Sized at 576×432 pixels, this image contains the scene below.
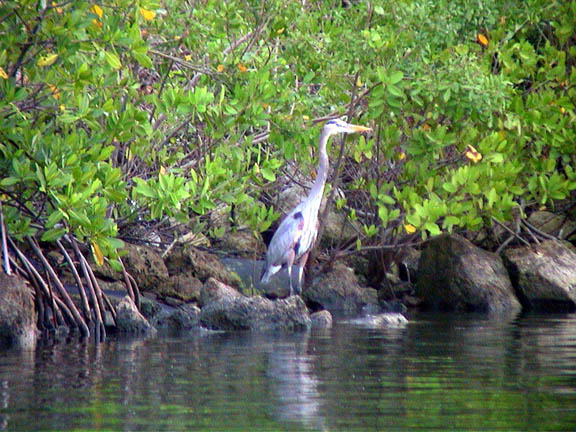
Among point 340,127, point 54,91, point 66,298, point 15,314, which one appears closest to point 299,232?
point 340,127

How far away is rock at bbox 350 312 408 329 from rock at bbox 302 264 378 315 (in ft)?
5.52

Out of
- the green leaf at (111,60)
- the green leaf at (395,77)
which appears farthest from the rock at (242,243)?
the green leaf at (111,60)

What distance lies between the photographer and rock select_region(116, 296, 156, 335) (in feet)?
34.0

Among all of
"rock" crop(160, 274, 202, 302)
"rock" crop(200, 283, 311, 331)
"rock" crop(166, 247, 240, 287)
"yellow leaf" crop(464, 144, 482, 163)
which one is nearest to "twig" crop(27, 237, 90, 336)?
"rock" crop(200, 283, 311, 331)

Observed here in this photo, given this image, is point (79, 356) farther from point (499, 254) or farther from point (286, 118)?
point (499, 254)

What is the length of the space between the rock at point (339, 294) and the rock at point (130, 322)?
10.5 ft

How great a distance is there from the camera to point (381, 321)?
11125mm

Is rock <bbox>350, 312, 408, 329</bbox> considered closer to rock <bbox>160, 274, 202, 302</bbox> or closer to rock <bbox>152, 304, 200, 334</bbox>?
rock <bbox>152, 304, 200, 334</bbox>

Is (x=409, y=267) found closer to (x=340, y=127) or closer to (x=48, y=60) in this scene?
(x=340, y=127)

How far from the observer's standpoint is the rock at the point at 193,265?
13023mm

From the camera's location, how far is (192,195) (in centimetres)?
1002

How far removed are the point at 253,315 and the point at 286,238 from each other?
97.3 inches

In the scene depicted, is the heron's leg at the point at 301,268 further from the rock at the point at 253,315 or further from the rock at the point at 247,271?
the rock at the point at 253,315

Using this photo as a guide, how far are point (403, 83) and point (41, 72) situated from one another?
4.33 meters
